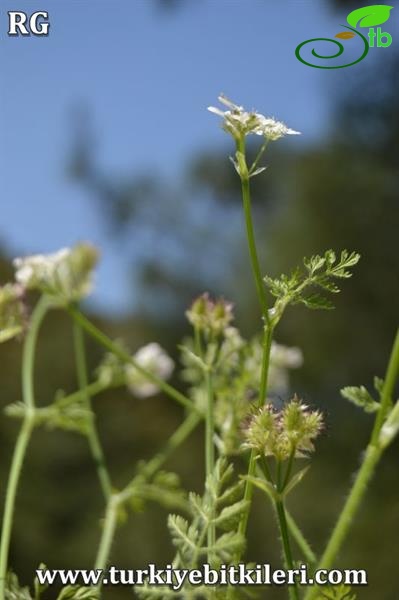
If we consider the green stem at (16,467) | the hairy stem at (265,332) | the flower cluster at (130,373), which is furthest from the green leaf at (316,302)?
the flower cluster at (130,373)

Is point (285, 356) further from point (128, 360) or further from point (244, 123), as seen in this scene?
point (244, 123)

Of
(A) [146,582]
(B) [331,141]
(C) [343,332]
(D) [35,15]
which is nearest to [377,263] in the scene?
(C) [343,332]

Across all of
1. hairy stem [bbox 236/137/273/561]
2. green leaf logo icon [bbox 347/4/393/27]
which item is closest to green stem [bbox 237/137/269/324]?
hairy stem [bbox 236/137/273/561]

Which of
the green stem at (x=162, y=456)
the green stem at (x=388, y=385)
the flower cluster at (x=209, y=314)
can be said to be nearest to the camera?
the green stem at (x=388, y=385)

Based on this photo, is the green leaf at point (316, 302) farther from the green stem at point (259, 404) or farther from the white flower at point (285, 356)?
the white flower at point (285, 356)

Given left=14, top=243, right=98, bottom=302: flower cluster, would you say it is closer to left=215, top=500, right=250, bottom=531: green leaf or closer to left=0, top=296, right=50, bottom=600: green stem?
left=0, top=296, right=50, bottom=600: green stem

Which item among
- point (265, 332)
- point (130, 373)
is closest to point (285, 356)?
point (130, 373)
